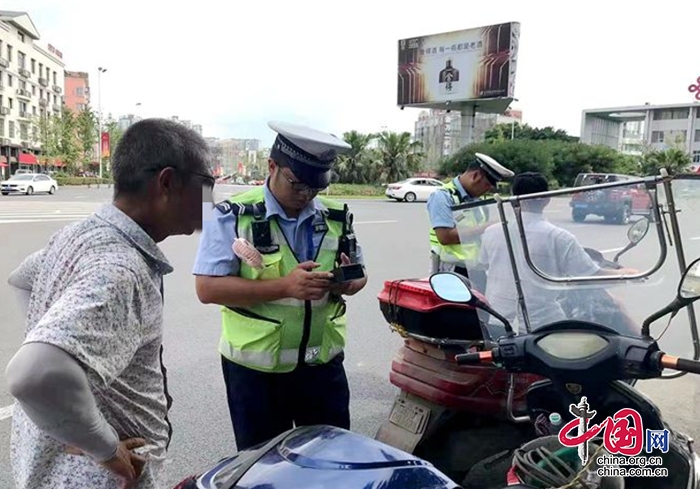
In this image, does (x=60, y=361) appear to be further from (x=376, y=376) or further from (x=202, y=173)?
(x=376, y=376)

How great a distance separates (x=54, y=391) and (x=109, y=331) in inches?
5.9

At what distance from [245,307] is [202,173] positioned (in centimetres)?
79

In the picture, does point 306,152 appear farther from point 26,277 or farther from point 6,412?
point 6,412

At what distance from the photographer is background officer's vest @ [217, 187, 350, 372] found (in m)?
2.08

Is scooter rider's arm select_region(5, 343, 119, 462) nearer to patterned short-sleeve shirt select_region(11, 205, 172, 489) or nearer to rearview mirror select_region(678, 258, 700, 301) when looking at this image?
patterned short-sleeve shirt select_region(11, 205, 172, 489)

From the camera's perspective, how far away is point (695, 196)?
1.71 meters

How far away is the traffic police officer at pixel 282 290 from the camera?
2064 mm

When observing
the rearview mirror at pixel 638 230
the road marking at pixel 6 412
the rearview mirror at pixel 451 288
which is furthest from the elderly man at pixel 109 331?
the road marking at pixel 6 412

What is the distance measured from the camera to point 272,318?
209cm

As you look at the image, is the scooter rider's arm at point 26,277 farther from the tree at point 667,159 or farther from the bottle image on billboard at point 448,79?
the bottle image on billboard at point 448,79

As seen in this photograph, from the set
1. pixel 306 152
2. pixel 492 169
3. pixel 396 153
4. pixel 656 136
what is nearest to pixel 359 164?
pixel 396 153

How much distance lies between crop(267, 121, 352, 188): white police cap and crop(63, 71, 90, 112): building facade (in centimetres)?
8129

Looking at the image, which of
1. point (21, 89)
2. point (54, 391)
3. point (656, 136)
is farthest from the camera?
point (656, 136)

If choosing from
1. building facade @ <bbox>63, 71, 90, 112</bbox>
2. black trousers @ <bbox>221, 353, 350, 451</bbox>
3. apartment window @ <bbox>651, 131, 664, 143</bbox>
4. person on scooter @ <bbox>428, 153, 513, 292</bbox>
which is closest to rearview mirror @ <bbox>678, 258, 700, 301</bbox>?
black trousers @ <bbox>221, 353, 350, 451</bbox>
